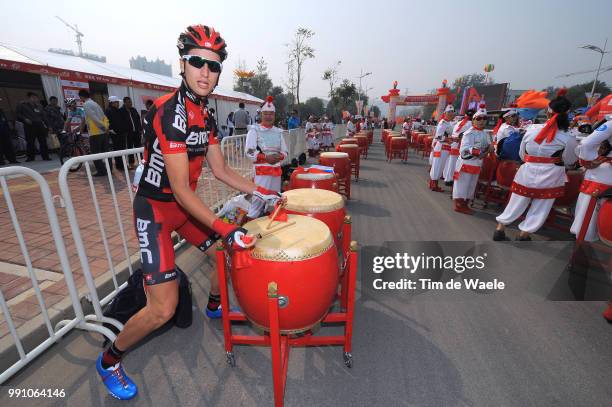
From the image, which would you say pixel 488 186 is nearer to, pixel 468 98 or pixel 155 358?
pixel 155 358

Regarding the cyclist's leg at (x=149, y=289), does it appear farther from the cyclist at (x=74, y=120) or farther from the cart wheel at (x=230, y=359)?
the cyclist at (x=74, y=120)

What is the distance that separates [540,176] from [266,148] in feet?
13.1

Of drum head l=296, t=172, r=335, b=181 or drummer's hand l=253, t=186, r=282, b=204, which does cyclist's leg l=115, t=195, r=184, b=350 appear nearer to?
drummer's hand l=253, t=186, r=282, b=204

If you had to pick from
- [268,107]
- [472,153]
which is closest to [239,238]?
[268,107]

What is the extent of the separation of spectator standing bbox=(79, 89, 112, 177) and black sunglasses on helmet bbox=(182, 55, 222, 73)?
6.77 meters

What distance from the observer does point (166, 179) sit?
6.33ft

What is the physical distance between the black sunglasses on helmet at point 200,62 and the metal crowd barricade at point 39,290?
1.29 m

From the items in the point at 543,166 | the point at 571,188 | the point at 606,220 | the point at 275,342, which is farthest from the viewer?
the point at 571,188

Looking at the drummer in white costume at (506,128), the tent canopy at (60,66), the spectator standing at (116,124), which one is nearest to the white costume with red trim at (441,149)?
the drummer in white costume at (506,128)

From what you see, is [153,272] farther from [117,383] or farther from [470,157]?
[470,157]

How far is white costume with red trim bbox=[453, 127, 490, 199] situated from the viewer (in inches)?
226

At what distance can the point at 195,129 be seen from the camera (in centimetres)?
192

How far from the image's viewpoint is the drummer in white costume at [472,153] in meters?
5.74

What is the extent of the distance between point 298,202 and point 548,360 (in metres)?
2.35
